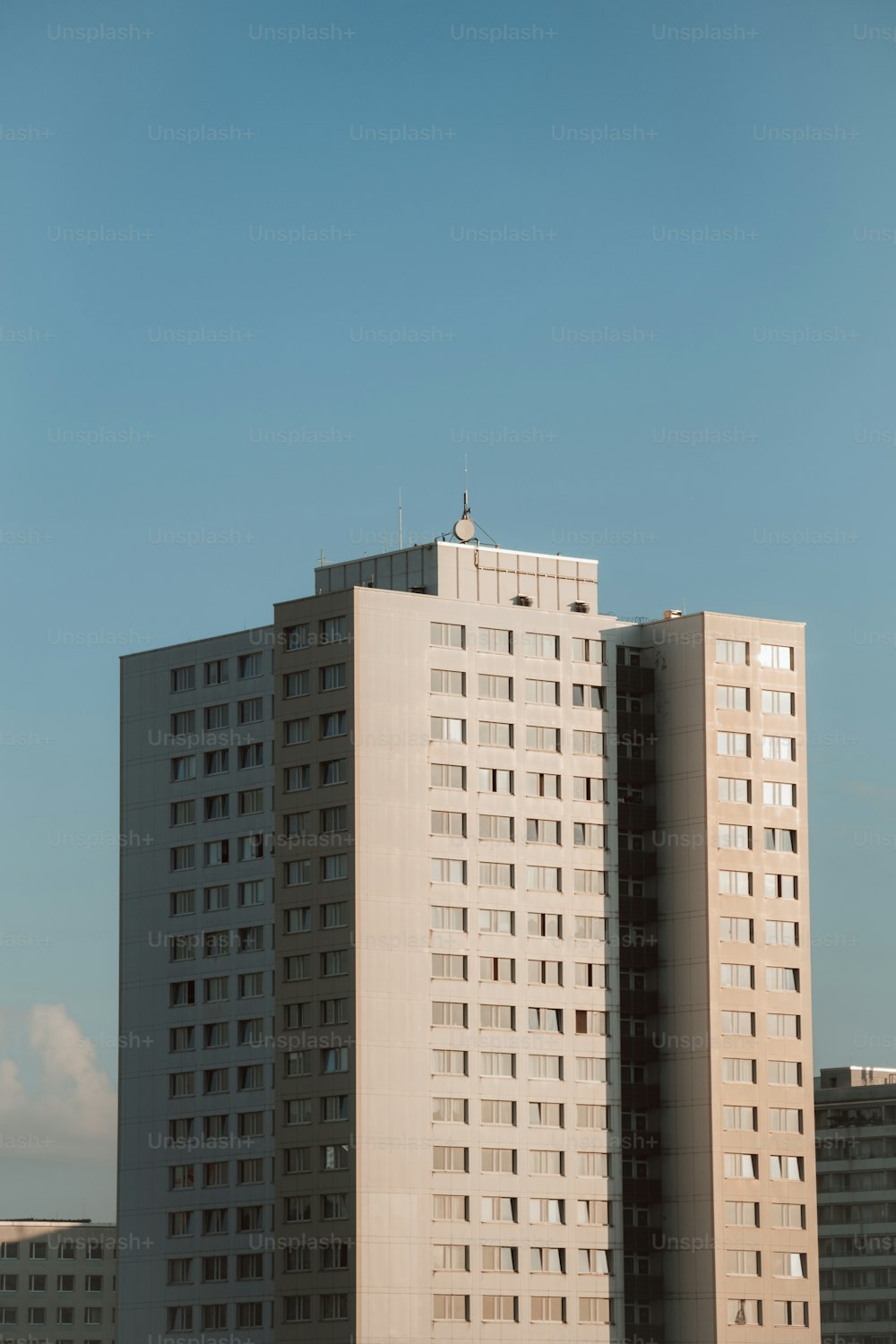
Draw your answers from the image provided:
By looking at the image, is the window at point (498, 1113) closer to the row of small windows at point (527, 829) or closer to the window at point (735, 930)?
the row of small windows at point (527, 829)

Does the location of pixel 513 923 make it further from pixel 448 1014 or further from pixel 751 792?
pixel 751 792

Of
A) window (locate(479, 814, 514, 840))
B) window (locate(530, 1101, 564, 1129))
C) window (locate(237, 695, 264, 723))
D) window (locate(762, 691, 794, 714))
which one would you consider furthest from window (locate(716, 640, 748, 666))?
window (locate(530, 1101, 564, 1129))

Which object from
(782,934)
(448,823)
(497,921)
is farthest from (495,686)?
(782,934)

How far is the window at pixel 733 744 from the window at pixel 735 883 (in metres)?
7.07

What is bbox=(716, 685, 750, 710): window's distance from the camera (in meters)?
149

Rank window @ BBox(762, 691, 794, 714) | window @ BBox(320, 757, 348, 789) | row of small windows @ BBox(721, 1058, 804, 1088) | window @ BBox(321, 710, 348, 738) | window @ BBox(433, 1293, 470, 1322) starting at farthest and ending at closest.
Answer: window @ BBox(762, 691, 794, 714) → row of small windows @ BBox(721, 1058, 804, 1088) → window @ BBox(321, 710, 348, 738) → window @ BBox(320, 757, 348, 789) → window @ BBox(433, 1293, 470, 1322)

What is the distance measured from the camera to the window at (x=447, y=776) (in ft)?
462

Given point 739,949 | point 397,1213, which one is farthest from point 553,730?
point 397,1213

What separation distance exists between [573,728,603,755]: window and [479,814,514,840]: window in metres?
6.65

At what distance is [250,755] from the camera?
147 metres

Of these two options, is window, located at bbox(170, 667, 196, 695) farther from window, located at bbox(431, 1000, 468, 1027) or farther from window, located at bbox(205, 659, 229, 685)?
window, located at bbox(431, 1000, 468, 1027)

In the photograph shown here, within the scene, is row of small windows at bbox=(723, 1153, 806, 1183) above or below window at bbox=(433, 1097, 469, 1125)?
below

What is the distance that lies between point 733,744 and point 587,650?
1037cm

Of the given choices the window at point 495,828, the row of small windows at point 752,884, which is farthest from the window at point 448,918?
the row of small windows at point 752,884
